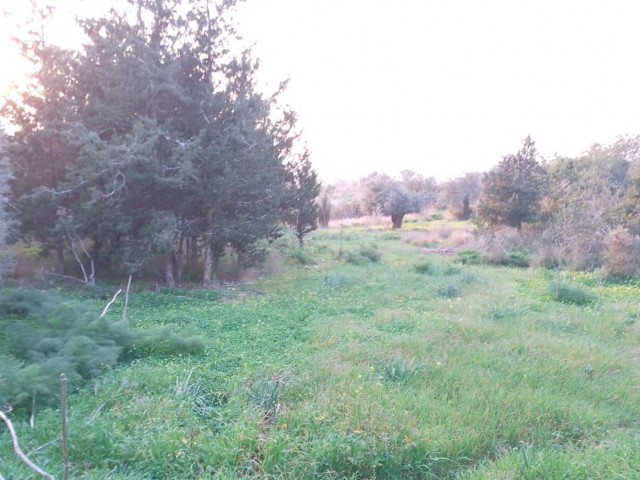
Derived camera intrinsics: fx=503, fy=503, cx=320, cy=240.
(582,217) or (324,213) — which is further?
(324,213)

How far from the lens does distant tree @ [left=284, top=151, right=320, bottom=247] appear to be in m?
19.4

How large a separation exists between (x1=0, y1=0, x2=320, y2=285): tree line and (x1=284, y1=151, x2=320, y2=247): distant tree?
6.09m

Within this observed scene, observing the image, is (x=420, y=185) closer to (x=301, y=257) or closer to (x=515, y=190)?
(x=515, y=190)

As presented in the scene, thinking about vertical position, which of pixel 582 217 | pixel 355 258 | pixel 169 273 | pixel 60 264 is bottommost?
pixel 355 258

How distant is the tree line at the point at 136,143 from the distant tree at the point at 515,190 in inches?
537

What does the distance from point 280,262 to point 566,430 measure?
1259cm

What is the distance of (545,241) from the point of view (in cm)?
1927

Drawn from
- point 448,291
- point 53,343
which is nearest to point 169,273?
point 448,291

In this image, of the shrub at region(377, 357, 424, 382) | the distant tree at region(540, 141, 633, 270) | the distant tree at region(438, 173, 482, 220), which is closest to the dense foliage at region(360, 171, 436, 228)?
the distant tree at region(438, 173, 482, 220)

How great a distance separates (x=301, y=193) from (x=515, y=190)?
9.88 m

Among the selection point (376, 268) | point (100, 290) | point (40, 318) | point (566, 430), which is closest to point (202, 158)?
point (100, 290)

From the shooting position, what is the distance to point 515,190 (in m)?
22.5

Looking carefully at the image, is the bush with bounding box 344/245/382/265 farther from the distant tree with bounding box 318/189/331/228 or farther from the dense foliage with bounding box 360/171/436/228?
the dense foliage with bounding box 360/171/436/228

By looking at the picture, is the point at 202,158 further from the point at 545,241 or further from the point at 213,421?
the point at 545,241
